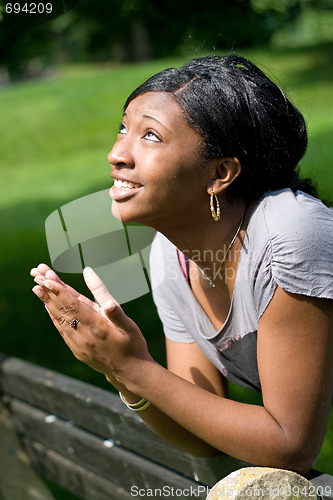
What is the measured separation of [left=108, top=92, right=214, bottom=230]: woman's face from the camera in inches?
79.4

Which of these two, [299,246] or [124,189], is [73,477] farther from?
[299,246]

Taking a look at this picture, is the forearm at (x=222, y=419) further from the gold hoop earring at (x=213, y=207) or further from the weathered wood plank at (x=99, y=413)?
the gold hoop earring at (x=213, y=207)

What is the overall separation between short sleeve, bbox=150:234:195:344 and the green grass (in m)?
1.34

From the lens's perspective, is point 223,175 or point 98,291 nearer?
point 98,291

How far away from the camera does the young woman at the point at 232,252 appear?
76.4 inches

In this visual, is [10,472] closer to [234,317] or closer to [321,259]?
[234,317]

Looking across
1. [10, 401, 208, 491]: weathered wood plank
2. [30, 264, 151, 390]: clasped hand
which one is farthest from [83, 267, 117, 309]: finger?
[10, 401, 208, 491]: weathered wood plank

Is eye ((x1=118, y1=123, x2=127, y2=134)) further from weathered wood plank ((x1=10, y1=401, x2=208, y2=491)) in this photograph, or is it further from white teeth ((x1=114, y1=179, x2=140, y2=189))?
weathered wood plank ((x1=10, y1=401, x2=208, y2=491))

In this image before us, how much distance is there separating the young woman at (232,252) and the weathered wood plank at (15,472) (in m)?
1.36

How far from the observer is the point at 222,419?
200 centimetres

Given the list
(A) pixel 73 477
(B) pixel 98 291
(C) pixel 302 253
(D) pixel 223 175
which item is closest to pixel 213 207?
(D) pixel 223 175

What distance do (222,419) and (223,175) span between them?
715 millimetres

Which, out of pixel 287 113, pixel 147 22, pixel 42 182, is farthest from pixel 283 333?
pixel 42 182

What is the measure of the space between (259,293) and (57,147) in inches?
517
